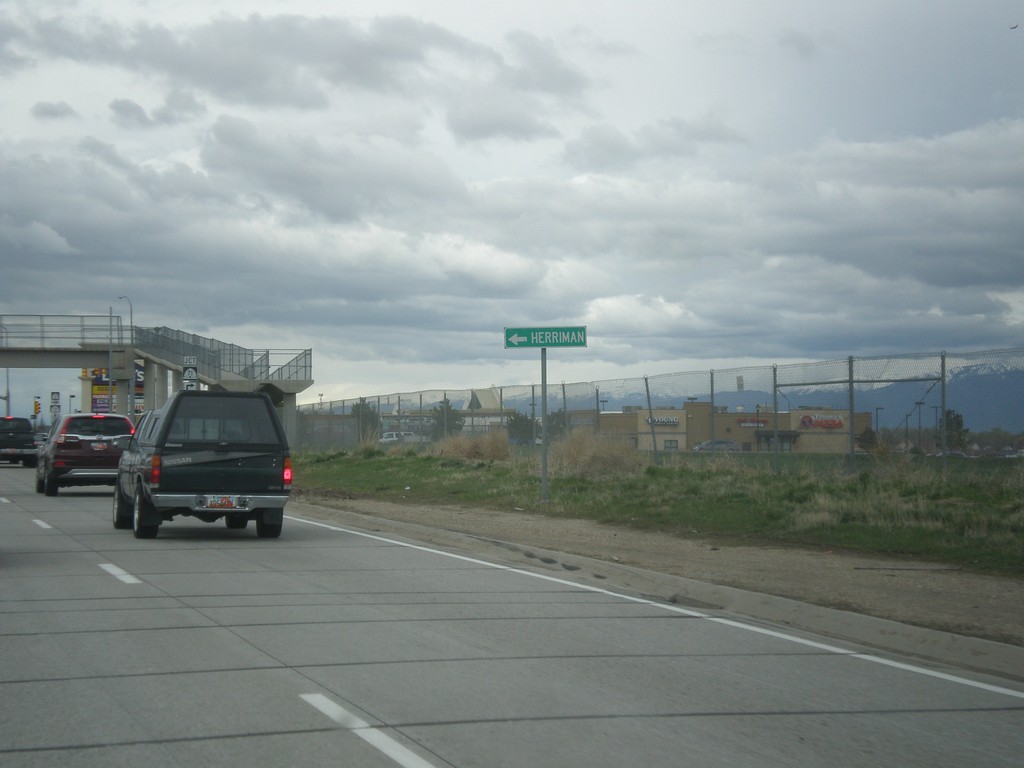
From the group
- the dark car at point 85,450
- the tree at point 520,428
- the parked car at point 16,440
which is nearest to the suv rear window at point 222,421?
the dark car at point 85,450

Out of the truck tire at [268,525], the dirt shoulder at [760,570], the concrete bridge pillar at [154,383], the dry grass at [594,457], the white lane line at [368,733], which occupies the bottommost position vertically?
the white lane line at [368,733]

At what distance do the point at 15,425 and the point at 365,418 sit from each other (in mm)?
14319

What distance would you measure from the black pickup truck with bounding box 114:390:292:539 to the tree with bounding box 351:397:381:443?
100ft

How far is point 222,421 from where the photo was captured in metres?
17.2

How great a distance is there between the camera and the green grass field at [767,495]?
606 inches

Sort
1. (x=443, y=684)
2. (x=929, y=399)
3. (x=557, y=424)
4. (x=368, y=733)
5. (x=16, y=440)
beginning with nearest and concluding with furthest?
(x=368, y=733)
(x=443, y=684)
(x=929, y=399)
(x=557, y=424)
(x=16, y=440)

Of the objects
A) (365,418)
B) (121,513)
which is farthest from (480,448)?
(121,513)

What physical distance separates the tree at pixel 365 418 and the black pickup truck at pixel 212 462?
30.5m

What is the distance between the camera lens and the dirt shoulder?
10.6 m

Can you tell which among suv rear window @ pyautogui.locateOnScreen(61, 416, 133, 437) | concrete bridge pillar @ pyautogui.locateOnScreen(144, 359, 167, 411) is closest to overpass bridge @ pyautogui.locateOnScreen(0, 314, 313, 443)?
concrete bridge pillar @ pyautogui.locateOnScreen(144, 359, 167, 411)

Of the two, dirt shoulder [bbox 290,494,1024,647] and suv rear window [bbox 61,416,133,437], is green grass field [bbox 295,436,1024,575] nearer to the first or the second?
dirt shoulder [bbox 290,494,1024,647]

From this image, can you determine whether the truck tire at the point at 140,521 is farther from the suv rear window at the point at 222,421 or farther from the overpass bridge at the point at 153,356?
the overpass bridge at the point at 153,356

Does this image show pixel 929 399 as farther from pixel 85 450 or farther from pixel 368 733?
pixel 85 450

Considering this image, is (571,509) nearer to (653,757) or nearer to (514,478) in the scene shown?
(514,478)
